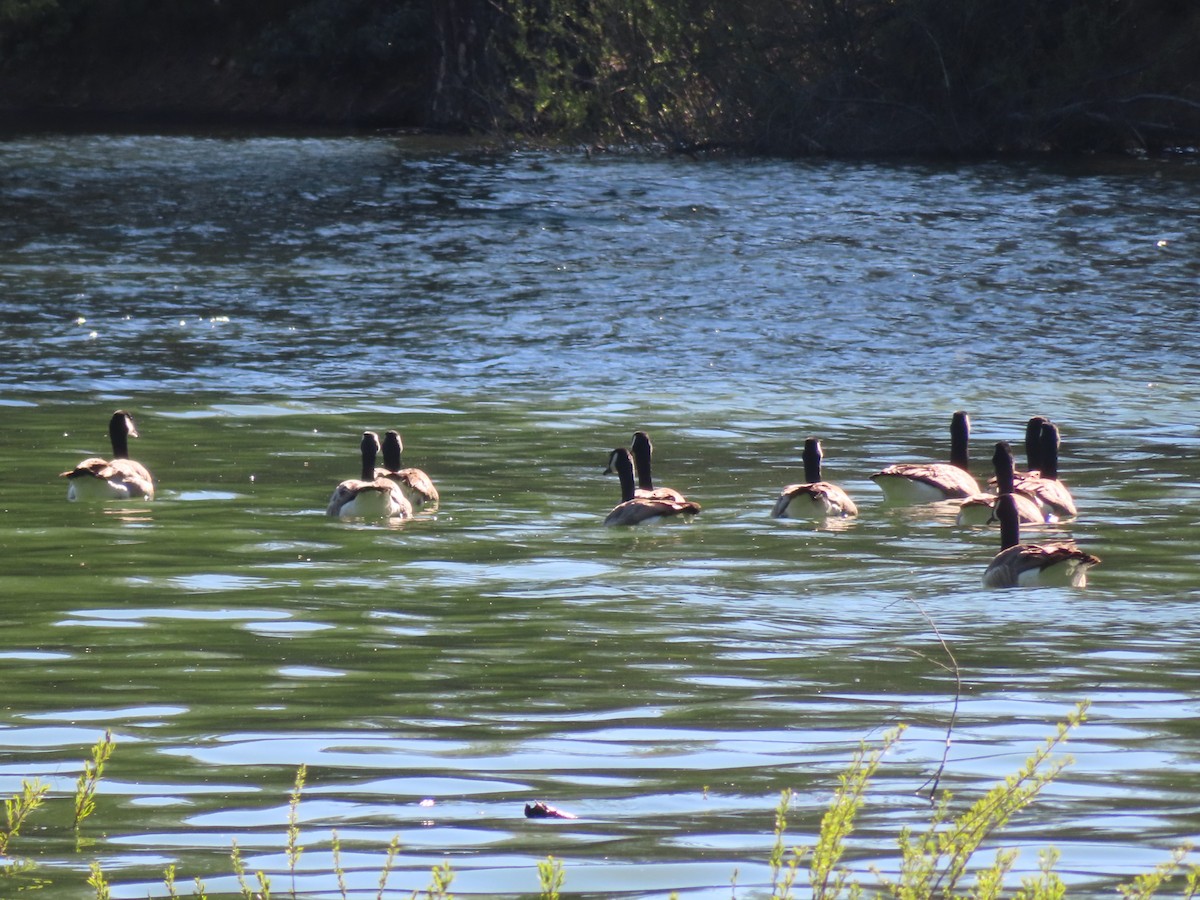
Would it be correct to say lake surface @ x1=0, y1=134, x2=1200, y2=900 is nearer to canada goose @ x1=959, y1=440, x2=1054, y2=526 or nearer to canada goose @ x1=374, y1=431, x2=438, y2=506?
canada goose @ x1=959, y1=440, x2=1054, y2=526

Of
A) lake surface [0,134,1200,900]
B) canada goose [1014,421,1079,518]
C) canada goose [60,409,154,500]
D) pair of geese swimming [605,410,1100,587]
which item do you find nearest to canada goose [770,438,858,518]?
pair of geese swimming [605,410,1100,587]

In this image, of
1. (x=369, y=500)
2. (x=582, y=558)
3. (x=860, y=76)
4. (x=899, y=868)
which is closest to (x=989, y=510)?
(x=582, y=558)

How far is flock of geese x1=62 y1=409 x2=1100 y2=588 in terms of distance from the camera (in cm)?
1293

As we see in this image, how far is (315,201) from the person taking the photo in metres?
38.8

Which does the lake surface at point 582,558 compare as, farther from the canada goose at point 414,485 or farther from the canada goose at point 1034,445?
the canada goose at point 1034,445

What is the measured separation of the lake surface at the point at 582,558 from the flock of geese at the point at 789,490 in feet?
0.57

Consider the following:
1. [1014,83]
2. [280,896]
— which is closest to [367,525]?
[280,896]

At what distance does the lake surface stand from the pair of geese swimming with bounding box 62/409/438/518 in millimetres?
155

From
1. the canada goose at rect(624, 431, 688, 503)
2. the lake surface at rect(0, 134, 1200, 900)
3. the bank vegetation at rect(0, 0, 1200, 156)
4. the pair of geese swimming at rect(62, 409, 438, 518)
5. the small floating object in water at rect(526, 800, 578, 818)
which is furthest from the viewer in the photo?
the bank vegetation at rect(0, 0, 1200, 156)

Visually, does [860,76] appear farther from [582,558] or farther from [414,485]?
[582,558]

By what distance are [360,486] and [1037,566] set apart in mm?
4599

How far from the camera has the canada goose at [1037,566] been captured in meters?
10.5

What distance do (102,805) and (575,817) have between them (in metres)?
1.49

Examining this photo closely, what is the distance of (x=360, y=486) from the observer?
13.1 meters
